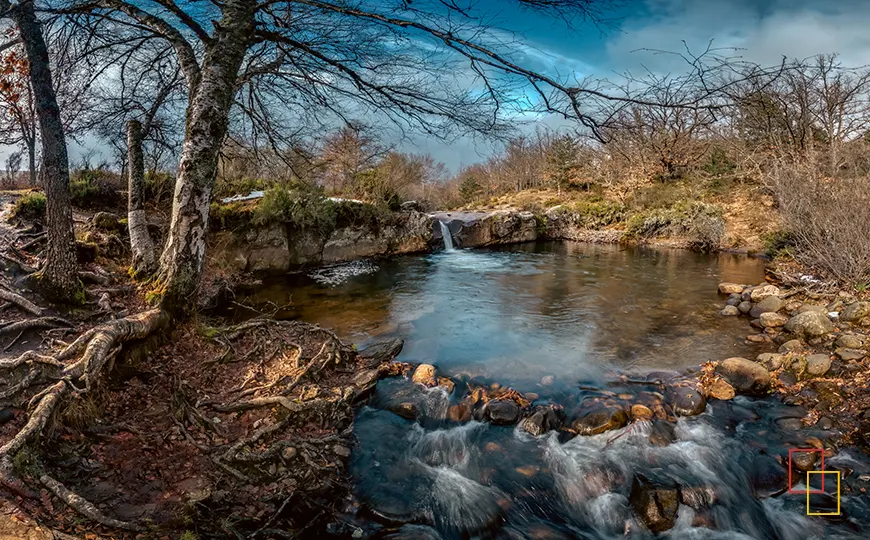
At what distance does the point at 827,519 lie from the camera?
371cm

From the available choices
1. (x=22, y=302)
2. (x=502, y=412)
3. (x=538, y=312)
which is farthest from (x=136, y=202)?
(x=538, y=312)

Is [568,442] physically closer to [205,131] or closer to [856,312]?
[205,131]

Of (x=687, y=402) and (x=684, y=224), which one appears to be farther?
(x=684, y=224)

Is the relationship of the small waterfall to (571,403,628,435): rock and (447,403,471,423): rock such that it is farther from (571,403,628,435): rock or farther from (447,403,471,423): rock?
(571,403,628,435): rock

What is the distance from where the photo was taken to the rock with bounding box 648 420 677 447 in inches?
→ 188

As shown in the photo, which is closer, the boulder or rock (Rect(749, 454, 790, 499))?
rock (Rect(749, 454, 790, 499))

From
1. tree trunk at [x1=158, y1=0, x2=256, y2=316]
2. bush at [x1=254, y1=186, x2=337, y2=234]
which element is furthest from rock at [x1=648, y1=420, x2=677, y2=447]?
bush at [x1=254, y1=186, x2=337, y2=234]

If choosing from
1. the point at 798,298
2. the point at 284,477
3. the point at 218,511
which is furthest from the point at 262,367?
the point at 798,298

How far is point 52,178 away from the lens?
4855 mm

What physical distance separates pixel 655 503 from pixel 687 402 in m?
2.06

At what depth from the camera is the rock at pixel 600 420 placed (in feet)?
16.3

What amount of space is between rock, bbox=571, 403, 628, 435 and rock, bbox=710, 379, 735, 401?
1.56 meters

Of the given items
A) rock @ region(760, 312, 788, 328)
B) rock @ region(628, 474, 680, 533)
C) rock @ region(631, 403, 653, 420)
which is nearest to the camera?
rock @ region(628, 474, 680, 533)

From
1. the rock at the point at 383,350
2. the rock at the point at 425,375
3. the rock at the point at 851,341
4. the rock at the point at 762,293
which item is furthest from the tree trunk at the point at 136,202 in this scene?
the rock at the point at 762,293
